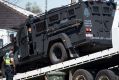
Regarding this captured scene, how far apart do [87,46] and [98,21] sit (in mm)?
963

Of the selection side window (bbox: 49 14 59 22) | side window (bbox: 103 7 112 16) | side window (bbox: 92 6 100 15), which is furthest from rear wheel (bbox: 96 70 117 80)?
side window (bbox: 49 14 59 22)

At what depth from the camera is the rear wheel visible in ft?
40.0

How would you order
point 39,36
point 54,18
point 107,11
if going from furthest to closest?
1. point 39,36
2. point 54,18
3. point 107,11

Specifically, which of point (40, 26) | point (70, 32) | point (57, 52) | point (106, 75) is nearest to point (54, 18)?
point (40, 26)

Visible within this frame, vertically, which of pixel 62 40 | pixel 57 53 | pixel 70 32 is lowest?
pixel 57 53

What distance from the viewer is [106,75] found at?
40.6ft

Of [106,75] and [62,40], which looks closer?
[106,75]

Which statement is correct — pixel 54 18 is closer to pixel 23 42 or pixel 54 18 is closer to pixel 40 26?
pixel 40 26

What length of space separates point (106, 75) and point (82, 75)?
105cm

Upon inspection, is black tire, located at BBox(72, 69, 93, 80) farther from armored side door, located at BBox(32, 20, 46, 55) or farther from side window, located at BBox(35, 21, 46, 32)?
side window, located at BBox(35, 21, 46, 32)

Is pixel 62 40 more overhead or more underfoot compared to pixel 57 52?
more overhead

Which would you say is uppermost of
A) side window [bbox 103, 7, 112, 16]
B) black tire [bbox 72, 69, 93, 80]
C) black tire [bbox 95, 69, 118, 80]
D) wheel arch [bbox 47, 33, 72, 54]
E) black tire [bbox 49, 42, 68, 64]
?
side window [bbox 103, 7, 112, 16]

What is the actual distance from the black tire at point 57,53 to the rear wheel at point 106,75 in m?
2.27

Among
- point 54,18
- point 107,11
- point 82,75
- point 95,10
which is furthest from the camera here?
point 54,18
